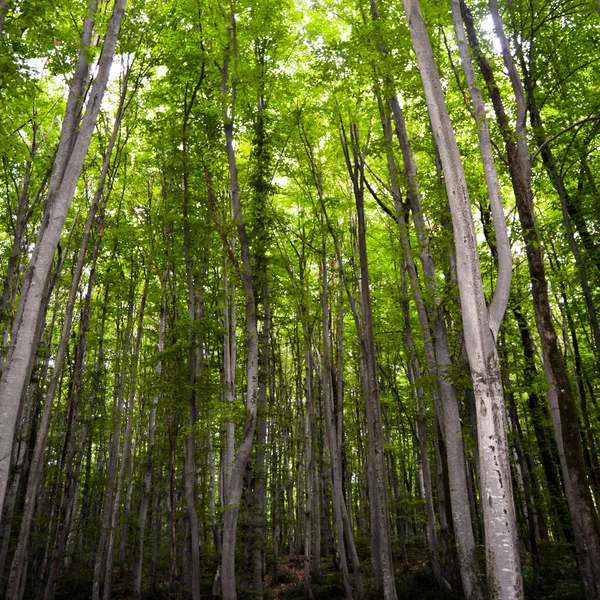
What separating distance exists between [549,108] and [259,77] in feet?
25.2

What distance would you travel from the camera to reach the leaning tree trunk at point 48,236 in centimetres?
394

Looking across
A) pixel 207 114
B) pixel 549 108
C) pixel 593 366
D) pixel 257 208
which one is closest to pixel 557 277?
pixel 593 366

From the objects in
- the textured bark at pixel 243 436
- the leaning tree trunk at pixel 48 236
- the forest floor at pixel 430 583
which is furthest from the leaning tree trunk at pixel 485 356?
the forest floor at pixel 430 583

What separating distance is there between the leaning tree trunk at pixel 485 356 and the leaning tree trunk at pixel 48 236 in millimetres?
3844

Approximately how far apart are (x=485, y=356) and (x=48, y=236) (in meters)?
4.51

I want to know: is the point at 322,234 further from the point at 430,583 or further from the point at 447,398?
the point at 430,583

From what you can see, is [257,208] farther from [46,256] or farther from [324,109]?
[46,256]

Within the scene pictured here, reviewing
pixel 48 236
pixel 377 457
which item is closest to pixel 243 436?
pixel 377 457

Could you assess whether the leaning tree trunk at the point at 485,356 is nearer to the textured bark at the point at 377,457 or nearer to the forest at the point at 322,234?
the forest at the point at 322,234

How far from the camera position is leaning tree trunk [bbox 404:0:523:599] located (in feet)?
12.1

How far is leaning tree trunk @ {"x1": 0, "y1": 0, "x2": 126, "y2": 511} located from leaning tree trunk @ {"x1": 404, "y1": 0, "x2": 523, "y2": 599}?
3844 millimetres

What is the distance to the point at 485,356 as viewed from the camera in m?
4.16

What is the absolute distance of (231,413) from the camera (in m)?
7.67

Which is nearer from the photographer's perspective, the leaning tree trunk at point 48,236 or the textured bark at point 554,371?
the leaning tree trunk at point 48,236
